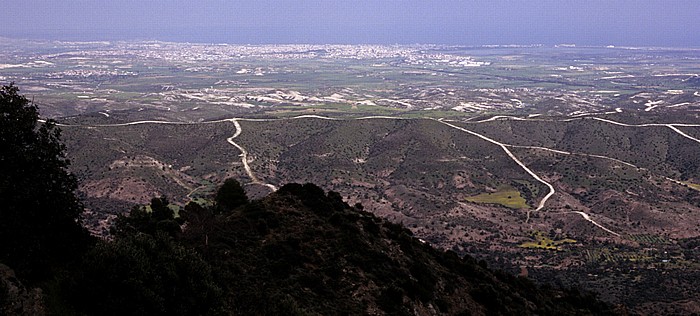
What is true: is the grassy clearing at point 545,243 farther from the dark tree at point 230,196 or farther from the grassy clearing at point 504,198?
the dark tree at point 230,196

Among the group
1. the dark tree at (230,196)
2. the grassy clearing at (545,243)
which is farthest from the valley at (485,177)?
the dark tree at (230,196)

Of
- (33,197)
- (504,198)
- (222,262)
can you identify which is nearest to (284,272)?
(222,262)

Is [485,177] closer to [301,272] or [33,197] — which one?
[301,272]

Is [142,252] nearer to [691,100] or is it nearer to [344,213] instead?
[344,213]

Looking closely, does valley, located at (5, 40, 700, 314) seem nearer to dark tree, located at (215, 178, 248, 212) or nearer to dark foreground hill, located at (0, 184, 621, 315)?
dark tree, located at (215, 178, 248, 212)

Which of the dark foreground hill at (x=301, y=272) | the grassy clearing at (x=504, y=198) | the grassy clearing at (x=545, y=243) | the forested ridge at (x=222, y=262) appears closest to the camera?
the forested ridge at (x=222, y=262)
